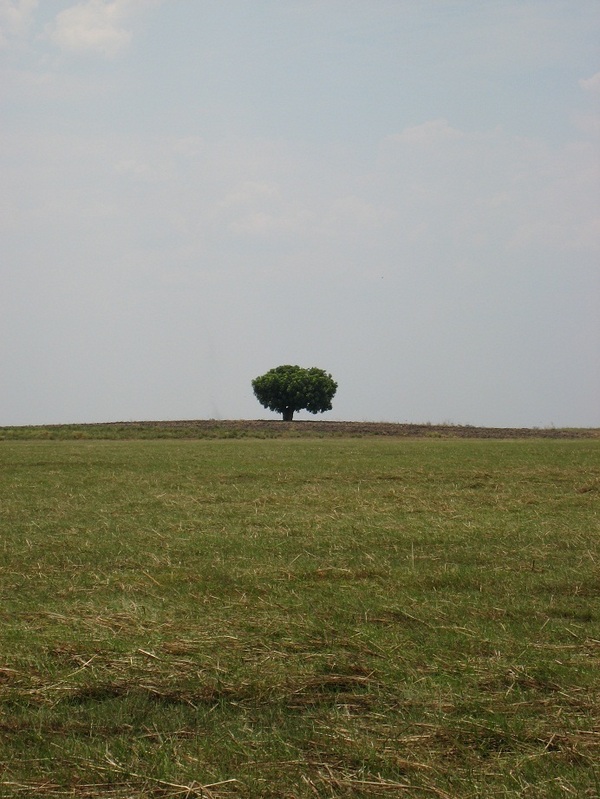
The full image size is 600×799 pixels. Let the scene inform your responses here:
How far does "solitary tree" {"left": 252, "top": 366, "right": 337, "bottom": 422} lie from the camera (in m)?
79.7

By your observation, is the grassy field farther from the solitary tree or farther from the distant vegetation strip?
the solitary tree

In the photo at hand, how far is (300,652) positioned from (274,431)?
154 feet

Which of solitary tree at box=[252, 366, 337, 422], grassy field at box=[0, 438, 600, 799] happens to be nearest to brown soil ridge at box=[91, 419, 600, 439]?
solitary tree at box=[252, 366, 337, 422]

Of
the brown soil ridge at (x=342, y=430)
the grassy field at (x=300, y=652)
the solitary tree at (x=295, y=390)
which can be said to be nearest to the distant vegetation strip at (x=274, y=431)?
the brown soil ridge at (x=342, y=430)

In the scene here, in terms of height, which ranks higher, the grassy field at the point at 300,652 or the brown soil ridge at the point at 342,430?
the brown soil ridge at the point at 342,430

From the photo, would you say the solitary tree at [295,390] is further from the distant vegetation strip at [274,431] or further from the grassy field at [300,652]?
the grassy field at [300,652]

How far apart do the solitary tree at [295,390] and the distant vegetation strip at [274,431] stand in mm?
18081

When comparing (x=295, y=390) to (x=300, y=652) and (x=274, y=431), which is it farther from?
(x=300, y=652)

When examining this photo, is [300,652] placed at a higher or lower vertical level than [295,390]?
lower

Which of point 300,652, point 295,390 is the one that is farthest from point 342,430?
point 300,652

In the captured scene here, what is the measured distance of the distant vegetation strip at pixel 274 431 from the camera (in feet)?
163

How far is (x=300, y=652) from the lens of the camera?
6906 mm

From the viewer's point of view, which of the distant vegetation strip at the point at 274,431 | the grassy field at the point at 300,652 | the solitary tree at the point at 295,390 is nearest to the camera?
the grassy field at the point at 300,652

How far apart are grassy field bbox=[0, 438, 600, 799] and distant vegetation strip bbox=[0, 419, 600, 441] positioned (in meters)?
34.4
